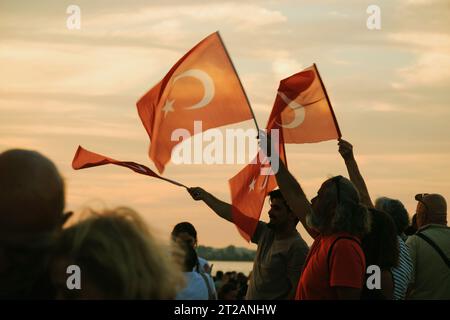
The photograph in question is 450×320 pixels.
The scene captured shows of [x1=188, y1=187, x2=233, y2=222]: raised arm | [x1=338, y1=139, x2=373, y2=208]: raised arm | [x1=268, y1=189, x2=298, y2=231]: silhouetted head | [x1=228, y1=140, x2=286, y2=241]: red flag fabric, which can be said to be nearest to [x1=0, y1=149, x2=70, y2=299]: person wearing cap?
[x1=338, y1=139, x2=373, y2=208]: raised arm

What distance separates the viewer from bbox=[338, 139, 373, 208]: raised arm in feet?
25.8

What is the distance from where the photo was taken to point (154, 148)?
10281 mm

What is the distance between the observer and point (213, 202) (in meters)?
9.16

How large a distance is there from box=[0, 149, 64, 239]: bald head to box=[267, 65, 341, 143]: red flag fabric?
730cm

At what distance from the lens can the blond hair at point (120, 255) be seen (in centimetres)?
314

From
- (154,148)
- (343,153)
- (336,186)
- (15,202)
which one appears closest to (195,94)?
(154,148)

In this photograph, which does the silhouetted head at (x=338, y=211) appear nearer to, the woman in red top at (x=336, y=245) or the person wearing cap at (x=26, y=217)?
the woman in red top at (x=336, y=245)

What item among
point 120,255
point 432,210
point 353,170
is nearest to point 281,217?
point 353,170

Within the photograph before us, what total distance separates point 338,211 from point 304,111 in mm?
4754

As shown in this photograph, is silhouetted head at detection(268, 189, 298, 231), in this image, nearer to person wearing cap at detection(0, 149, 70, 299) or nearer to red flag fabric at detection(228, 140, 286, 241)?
red flag fabric at detection(228, 140, 286, 241)

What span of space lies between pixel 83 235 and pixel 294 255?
5112 mm

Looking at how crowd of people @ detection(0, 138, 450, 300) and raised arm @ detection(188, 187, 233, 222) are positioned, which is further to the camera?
raised arm @ detection(188, 187, 233, 222)
